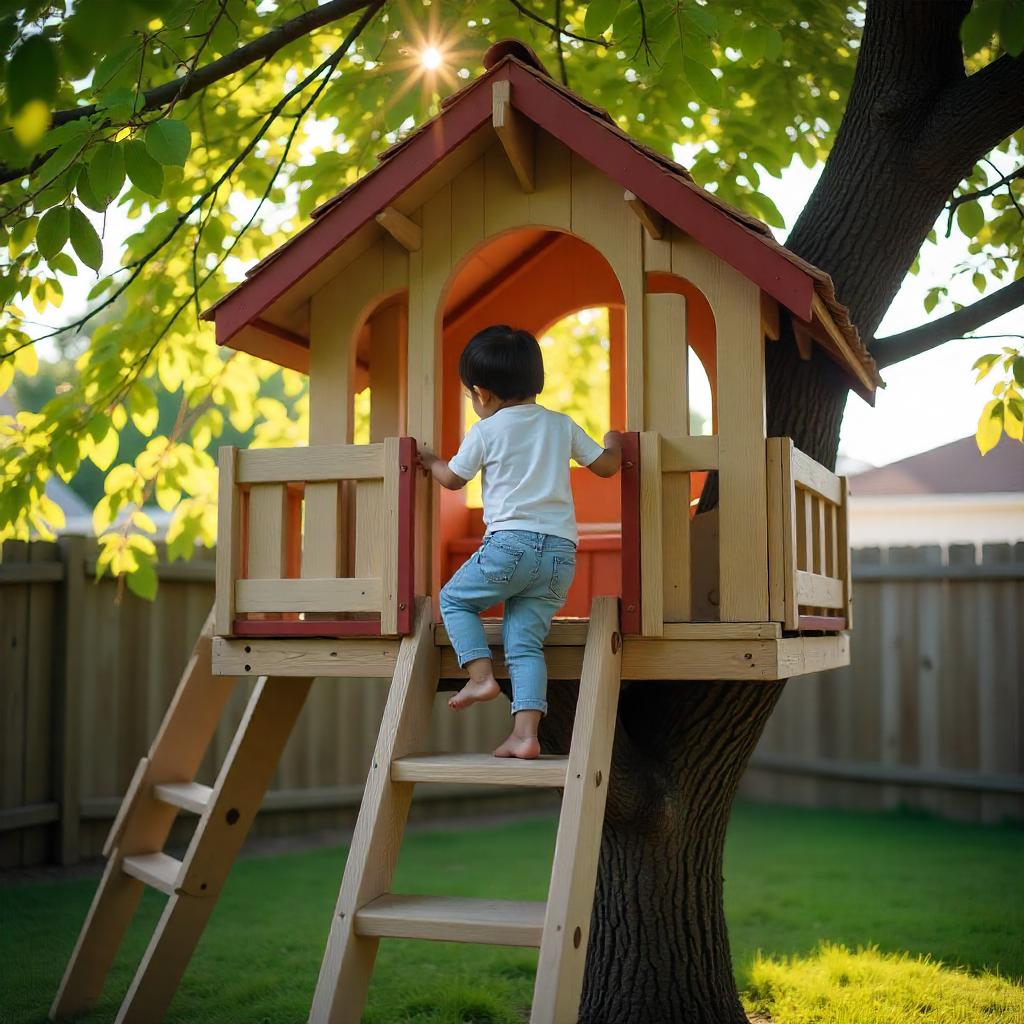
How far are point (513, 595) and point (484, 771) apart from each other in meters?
0.60

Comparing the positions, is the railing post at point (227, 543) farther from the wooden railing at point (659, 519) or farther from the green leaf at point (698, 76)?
the green leaf at point (698, 76)

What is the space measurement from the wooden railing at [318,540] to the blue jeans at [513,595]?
0.66ft

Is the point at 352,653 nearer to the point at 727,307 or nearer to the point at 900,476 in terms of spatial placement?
the point at 727,307

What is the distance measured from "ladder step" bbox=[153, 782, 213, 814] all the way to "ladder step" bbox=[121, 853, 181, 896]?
225 millimetres

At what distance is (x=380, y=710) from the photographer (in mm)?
8883

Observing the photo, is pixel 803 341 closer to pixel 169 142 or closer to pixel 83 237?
pixel 169 142

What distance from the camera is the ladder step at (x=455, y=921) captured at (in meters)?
3.16

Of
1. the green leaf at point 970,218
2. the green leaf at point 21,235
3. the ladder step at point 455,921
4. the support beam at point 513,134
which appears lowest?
the ladder step at point 455,921

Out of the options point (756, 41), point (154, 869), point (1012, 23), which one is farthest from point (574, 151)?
point (154, 869)

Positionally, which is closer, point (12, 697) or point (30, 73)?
point (30, 73)

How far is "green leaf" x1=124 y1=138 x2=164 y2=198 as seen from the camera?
300 centimetres

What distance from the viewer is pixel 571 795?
3342 mm

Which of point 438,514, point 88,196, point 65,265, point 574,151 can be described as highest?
point 574,151

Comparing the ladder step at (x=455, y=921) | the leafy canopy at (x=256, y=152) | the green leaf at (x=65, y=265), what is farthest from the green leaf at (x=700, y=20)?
the ladder step at (x=455, y=921)
